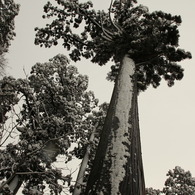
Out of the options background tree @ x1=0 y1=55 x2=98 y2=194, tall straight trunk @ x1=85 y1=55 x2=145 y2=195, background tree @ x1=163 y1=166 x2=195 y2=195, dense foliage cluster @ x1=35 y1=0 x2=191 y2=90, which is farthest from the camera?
background tree @ x1=163 y1=166 x2=195 y2=195

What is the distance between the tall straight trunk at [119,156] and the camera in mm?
2574

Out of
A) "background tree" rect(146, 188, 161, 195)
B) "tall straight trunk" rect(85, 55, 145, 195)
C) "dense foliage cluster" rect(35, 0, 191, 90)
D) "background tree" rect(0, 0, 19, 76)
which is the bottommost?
"tall straight trunk" rect(85, 55, 145, 195)

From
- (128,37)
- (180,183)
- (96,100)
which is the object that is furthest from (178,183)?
(128,37)

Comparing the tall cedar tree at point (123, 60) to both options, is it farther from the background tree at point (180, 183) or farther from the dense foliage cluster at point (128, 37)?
the background tree at point (180, 183)

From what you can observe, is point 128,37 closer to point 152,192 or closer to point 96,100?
point 96,100

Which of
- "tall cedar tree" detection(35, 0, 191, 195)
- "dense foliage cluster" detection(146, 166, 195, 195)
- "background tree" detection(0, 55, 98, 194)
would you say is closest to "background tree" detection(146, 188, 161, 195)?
→ "dense foliage cluster" detection(146, 166, 195, 195)

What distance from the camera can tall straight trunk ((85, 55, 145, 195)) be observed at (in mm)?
2574

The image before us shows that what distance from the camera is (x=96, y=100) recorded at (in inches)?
610

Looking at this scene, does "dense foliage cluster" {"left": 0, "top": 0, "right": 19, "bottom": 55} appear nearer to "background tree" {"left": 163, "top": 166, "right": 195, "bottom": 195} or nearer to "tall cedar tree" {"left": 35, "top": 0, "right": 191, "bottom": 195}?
"tall cedar tree" {"left": 35, "top": 0, "right": 191, "bottom": 195}

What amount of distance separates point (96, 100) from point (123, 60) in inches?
403

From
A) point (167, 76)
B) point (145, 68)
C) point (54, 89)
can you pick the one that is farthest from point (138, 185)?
point (54, 89)

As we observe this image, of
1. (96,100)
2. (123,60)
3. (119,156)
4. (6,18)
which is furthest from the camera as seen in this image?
(96,100)

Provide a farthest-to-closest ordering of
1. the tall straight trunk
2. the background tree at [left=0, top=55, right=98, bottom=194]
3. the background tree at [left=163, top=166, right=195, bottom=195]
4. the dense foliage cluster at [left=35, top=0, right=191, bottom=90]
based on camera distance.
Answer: the background tree at [left=163, top=166, right=195, bottom=195], the background tree at [left=0, top=55, right=98, bottom=194], the dense foliage cluster at [left=35, top=0, right=191, bottom=90], the tall straight trunk

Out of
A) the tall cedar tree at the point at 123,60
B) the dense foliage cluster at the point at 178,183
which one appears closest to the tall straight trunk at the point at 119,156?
the tall cedar tree at the point at 123,60
